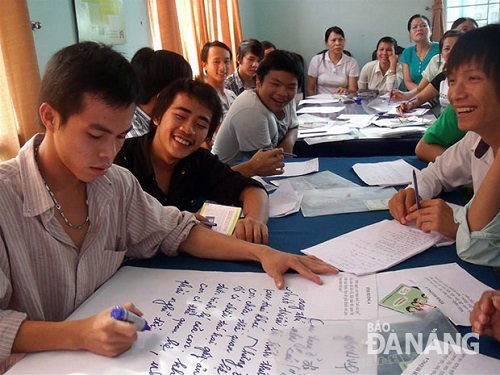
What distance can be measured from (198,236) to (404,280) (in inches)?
18.5

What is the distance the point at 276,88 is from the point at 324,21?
14.0 feet

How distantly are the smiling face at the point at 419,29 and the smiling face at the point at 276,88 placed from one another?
2.52 meters

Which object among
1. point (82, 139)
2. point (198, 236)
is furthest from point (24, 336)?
point (198, 236)

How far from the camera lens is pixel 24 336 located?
2.34 ft

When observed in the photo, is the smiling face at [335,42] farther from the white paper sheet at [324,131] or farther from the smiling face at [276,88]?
the smiling face at [276,88]

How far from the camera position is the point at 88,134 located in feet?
2.74

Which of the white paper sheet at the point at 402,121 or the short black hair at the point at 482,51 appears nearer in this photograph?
the short black hair at the point at 482,51

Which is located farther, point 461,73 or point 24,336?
point 461,73

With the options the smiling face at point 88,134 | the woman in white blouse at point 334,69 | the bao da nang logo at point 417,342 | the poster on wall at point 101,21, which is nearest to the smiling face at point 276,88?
the poster on wall at point 101,21

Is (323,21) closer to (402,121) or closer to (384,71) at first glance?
(384,71)

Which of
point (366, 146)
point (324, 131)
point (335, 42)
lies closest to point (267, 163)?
point (366, 146)

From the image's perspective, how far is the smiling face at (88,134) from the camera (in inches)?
32.7

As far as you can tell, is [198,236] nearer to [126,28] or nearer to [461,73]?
[461,73]

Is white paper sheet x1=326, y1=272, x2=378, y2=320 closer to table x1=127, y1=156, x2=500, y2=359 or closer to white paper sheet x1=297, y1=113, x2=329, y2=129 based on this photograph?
table x1=127, y1=156, x2=500, y2=359
